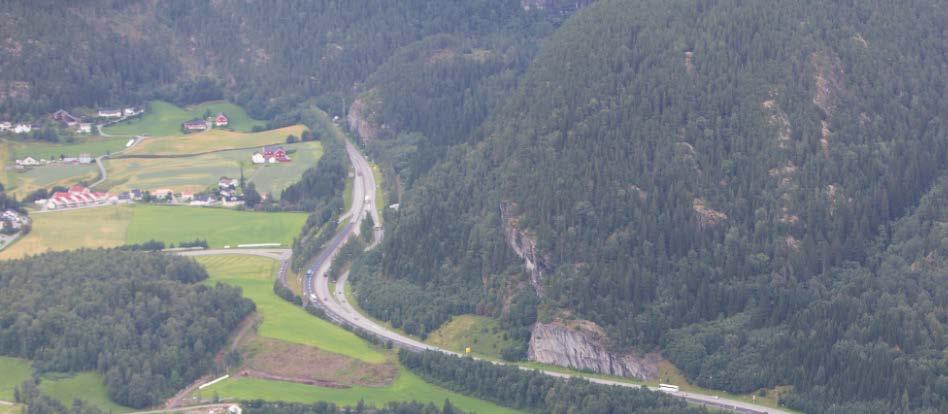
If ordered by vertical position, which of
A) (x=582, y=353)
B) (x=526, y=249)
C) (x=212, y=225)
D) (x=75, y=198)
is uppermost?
(x=75, y=198)

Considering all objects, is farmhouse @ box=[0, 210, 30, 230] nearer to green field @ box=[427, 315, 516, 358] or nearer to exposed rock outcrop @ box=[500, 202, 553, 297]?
green field @ box=[427, 315, 516, 358]

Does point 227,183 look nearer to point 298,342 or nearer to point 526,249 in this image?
point 298,342

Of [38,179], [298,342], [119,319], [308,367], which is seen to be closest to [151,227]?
[38,179]

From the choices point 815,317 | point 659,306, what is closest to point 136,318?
point 659,306

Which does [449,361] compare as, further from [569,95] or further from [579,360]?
[569,95]

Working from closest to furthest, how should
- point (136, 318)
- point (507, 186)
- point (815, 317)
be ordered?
point (815, 317)
point (136, 318)
point (507, 186)

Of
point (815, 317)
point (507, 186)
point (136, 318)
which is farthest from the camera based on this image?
point (507, 186)

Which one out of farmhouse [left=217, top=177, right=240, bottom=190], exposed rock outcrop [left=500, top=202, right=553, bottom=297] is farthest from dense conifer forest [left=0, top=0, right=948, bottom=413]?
farmhouse [left=217, top=177, right=240, bottom=190]
